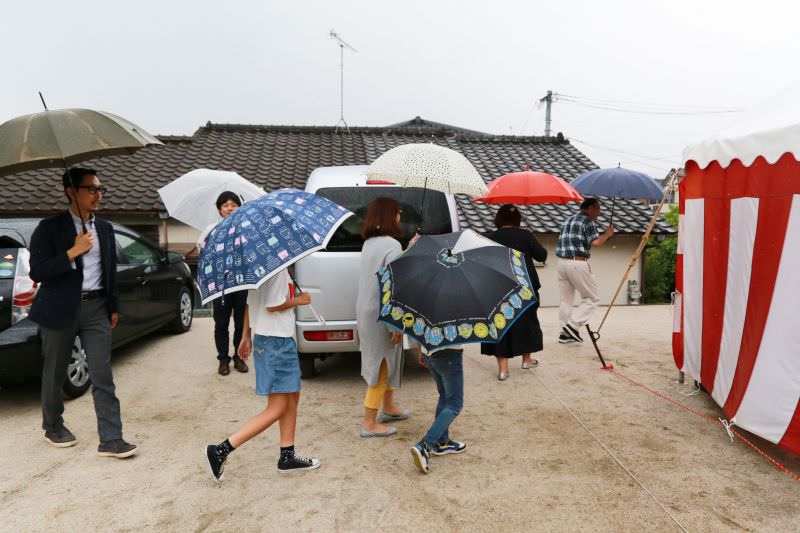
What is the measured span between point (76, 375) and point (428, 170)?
3448mm

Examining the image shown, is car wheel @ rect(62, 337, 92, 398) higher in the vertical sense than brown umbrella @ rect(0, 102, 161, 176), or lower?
lower

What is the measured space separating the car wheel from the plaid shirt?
4858mm

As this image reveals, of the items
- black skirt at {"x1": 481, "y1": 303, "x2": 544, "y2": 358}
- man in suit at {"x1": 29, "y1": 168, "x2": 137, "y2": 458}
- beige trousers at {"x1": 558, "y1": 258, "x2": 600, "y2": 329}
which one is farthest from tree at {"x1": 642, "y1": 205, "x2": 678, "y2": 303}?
man in suit at {"x1": 29, "y1": 168, "x2": 137, "y2": 458}

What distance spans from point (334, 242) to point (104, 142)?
205 cm

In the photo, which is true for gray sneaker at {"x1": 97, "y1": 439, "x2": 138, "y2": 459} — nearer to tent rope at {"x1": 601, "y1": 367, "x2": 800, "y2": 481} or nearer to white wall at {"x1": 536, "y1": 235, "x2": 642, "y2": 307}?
tent rope at {"x1": 601, "y1": 367, "x2": 800, "y2": 481}

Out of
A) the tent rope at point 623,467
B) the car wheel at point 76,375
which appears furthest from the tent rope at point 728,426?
the car wheel at point 76,375

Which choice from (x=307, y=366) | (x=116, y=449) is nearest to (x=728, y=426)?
(x=307, y=366)

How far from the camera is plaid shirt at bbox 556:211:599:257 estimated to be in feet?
18.6

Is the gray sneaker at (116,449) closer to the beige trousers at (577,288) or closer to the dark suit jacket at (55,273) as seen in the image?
the dark suit jacket at (55,273)

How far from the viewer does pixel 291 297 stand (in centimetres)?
289

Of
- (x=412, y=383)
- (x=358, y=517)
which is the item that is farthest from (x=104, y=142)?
(x=412, y=383)

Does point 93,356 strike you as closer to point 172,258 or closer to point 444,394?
point 444,394

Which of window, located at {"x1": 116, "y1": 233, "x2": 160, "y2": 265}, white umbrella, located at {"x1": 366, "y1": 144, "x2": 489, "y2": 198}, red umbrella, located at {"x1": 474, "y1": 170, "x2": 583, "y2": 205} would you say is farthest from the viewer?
window, located at {"x1": 116, "y1": 233, "x2": 160, "y2": 265}

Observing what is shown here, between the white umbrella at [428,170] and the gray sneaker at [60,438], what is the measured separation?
274 cm
